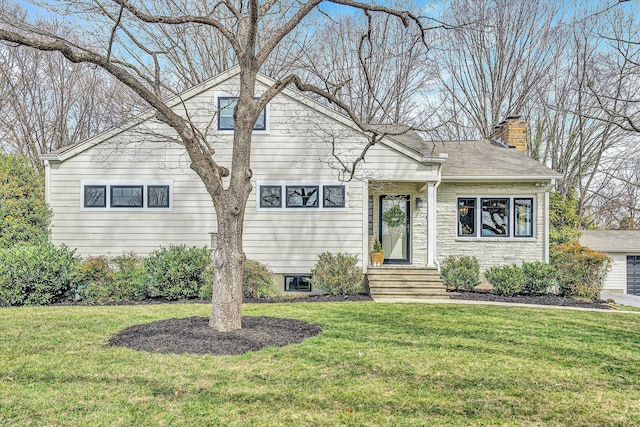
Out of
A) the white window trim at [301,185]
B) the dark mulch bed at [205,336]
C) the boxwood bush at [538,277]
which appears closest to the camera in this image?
the dark mulch bed at [205,336]

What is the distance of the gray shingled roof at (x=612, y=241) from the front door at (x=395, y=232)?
8.78 metres

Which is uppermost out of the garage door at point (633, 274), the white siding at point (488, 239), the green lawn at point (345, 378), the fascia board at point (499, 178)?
the fascia board at point (499, 178)

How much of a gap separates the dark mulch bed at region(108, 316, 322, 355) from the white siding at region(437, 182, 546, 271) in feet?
23.6

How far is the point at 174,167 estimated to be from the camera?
11836 millimetres

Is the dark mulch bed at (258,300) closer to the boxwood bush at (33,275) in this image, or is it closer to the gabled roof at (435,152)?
the boxwood bush at (33,275)

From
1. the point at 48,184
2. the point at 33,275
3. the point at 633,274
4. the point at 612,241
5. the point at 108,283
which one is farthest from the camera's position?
the point at 612,241

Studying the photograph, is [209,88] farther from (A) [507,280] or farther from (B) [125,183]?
(A) [507,280]

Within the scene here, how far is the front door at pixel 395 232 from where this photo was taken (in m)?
13.0

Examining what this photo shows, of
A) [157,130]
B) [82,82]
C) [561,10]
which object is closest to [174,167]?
[157,130]

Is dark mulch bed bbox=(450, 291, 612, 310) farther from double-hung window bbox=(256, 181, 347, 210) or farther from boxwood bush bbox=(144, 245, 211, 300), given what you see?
boxwood bush bbox=(144, 245, 211, 300)

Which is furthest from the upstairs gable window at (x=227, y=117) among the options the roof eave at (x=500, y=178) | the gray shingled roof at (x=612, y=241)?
the gray shingled roof at (x=612, y=241)

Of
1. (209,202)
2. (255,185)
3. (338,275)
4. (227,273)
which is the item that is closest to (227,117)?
(255,185)

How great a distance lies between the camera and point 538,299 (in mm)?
10844

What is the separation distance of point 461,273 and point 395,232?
87.7 inches
